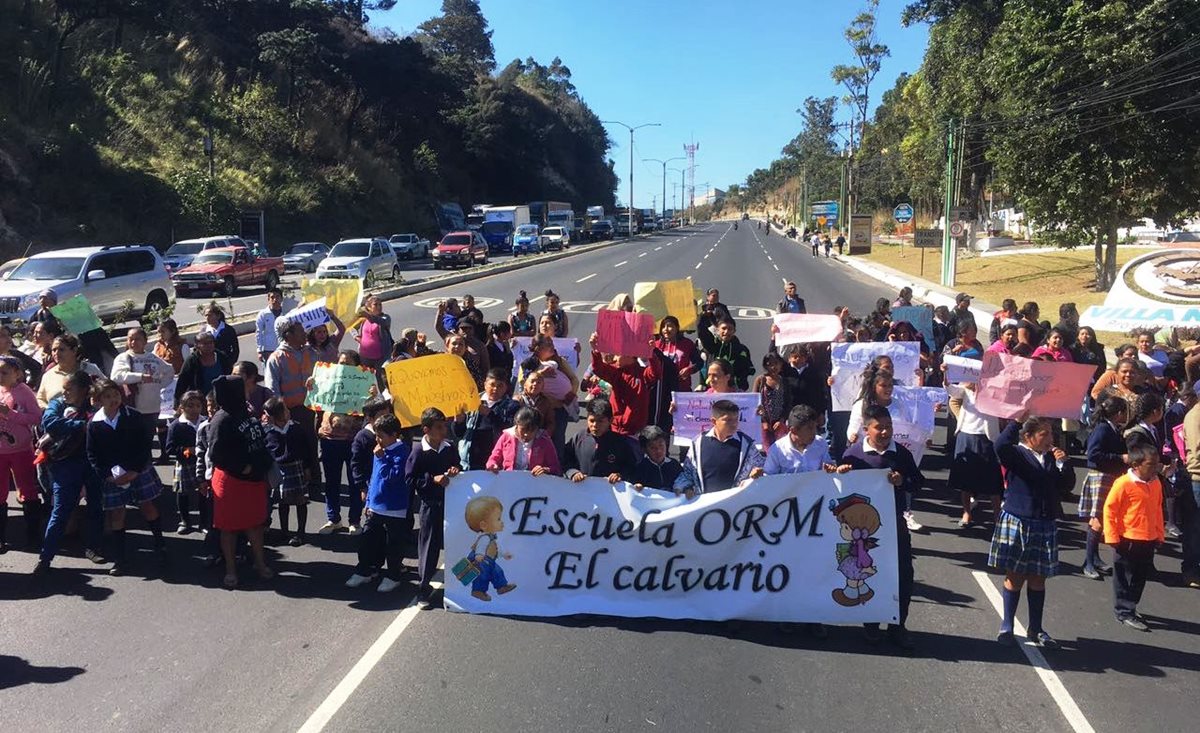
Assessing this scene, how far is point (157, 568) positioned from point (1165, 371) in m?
9.38

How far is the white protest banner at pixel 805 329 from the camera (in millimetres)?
9539

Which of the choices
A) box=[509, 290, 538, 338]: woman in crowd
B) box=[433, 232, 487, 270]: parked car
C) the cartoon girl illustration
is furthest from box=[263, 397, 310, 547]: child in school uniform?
box=[433, 232, 487, 270]: parked car

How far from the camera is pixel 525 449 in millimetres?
6062

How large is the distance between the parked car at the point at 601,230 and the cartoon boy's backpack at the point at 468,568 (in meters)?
68.4

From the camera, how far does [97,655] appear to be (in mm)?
5262

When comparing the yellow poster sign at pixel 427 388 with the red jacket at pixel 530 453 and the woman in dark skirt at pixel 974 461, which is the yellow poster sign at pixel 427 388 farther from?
the woman in dark skirt at pixel 974 461

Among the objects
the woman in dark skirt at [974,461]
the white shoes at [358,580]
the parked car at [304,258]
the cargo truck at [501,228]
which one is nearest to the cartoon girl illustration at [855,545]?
the woman in dark skirt at [974,461]

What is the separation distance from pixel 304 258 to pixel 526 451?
33.9 meters

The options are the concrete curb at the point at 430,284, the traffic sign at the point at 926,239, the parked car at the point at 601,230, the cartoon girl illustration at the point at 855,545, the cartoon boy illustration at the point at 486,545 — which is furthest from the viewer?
the parked car at the point at 601,230

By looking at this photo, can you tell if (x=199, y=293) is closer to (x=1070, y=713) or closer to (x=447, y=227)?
(x=1070, y=713)

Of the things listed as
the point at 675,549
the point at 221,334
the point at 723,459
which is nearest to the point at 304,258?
the point at 221,334

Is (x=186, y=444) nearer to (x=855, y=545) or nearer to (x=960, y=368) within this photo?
(x=855, y=545)

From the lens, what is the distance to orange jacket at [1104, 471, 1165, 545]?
18.5ft

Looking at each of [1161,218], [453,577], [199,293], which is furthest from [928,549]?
[199,293]
